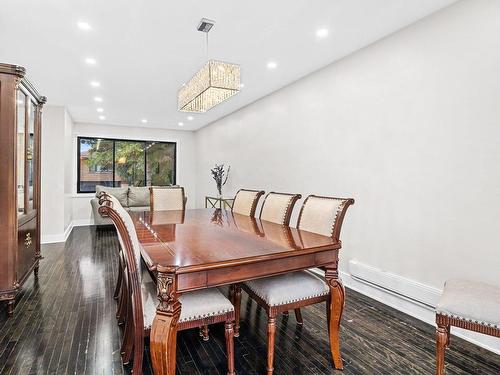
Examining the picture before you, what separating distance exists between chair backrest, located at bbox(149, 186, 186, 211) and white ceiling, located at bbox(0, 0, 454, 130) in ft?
4.93

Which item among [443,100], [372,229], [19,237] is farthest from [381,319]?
[19,237]

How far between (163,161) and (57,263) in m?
4.61

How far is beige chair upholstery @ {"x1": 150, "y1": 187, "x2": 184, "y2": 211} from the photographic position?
3.73 m

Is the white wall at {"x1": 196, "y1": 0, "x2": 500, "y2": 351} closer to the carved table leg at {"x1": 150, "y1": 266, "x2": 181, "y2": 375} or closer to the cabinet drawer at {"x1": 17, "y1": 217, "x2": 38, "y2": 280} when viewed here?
the carved table leg at {"x1": 150, "y1": 266, "x2": 181, "y2": 375}

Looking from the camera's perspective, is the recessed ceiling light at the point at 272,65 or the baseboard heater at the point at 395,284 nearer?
the baseboard heater at the point at 395,284

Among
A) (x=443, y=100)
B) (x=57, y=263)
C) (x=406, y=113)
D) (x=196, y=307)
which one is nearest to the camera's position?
(x=196, y=307)

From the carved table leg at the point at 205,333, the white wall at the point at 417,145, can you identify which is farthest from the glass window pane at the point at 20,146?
the white wall at the point at 417,145

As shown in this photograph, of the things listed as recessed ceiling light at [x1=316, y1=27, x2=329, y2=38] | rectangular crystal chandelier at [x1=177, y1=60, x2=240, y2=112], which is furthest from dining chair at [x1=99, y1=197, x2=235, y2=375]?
recessed ceiling light at [x1=316, y1=27, x2=329, y2=38]

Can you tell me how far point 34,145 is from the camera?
3252 mm

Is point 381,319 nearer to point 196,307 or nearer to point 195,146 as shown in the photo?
point 196,307

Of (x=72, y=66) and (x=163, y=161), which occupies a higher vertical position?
(x=72, y=66)

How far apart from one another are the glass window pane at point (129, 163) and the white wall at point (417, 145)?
5383 millimetres

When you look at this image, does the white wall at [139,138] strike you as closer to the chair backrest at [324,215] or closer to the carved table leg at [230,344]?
the chair backrest at [324,215]

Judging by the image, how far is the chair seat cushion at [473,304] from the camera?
5.07 ft
